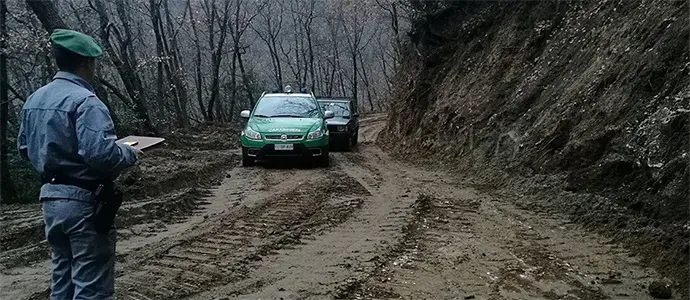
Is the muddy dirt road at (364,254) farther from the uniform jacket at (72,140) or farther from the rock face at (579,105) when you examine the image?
the uniform jacket at (72,140)

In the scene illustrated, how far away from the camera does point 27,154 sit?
3.59m

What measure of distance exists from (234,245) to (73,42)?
3.40m

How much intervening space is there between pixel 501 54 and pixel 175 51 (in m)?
20.1

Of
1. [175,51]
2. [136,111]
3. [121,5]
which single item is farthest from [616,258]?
[175,51]

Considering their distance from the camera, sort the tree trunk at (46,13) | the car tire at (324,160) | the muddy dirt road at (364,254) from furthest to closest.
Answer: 1. the car tire at (324,160)
2. the tree trunk at (46,13)
3. the muddy dirt road at (364,254)

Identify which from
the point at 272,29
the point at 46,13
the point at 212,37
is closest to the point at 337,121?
the point at 46,13

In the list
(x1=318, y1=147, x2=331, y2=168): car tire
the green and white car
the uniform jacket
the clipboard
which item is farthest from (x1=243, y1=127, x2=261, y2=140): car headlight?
the uniform jacket

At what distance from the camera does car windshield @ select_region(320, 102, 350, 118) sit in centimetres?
1830

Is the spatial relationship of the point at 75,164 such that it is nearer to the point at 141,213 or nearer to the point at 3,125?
the point at 141,213

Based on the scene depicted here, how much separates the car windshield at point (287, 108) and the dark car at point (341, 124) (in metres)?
2.81

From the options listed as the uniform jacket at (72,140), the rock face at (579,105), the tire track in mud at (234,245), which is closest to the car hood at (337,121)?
the rock face at (579,105)

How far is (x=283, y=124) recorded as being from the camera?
1277 centimetres

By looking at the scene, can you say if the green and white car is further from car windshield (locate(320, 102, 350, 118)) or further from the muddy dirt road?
car windshield (locate(320, 102, 350, 118))

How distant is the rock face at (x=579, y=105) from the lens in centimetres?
616
